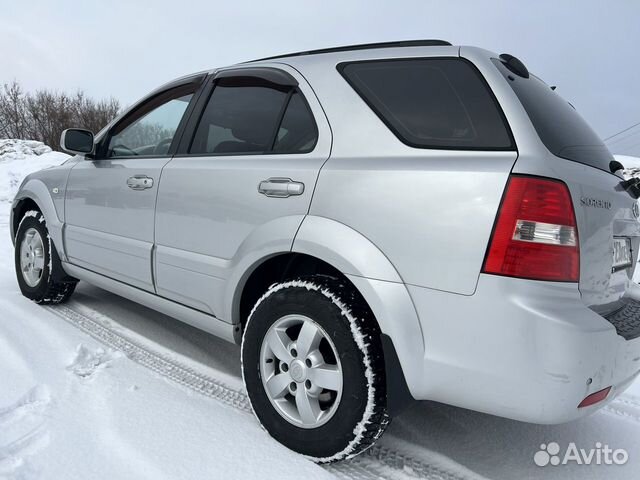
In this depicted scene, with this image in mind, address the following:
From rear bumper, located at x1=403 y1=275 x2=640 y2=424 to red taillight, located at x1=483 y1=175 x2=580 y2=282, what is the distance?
41mm

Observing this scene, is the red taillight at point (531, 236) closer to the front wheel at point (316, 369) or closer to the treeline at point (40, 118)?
the front wheel at point (316, 369)

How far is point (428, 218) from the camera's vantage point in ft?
5.16

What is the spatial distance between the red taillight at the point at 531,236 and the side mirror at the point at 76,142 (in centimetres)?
284

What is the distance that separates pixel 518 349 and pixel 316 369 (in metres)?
0.75

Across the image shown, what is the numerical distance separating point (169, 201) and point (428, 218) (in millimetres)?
1484

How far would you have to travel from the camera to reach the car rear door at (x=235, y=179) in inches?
78.6

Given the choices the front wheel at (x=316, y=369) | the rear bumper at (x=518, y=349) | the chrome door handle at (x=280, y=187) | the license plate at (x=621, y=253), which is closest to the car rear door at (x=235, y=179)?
the chrome door handle at (x=280, y=187)

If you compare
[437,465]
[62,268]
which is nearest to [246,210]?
[437,465]

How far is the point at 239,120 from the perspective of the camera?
244 centimetres

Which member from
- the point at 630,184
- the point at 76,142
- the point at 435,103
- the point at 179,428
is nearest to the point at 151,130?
the point at 76,142

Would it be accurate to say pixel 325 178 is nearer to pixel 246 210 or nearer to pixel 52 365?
pixel 246 210

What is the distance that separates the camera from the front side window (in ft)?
9.18

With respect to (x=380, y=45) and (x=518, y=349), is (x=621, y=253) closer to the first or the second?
(x=518, y=349)

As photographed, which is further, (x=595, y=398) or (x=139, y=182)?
(x=139, y=182)
